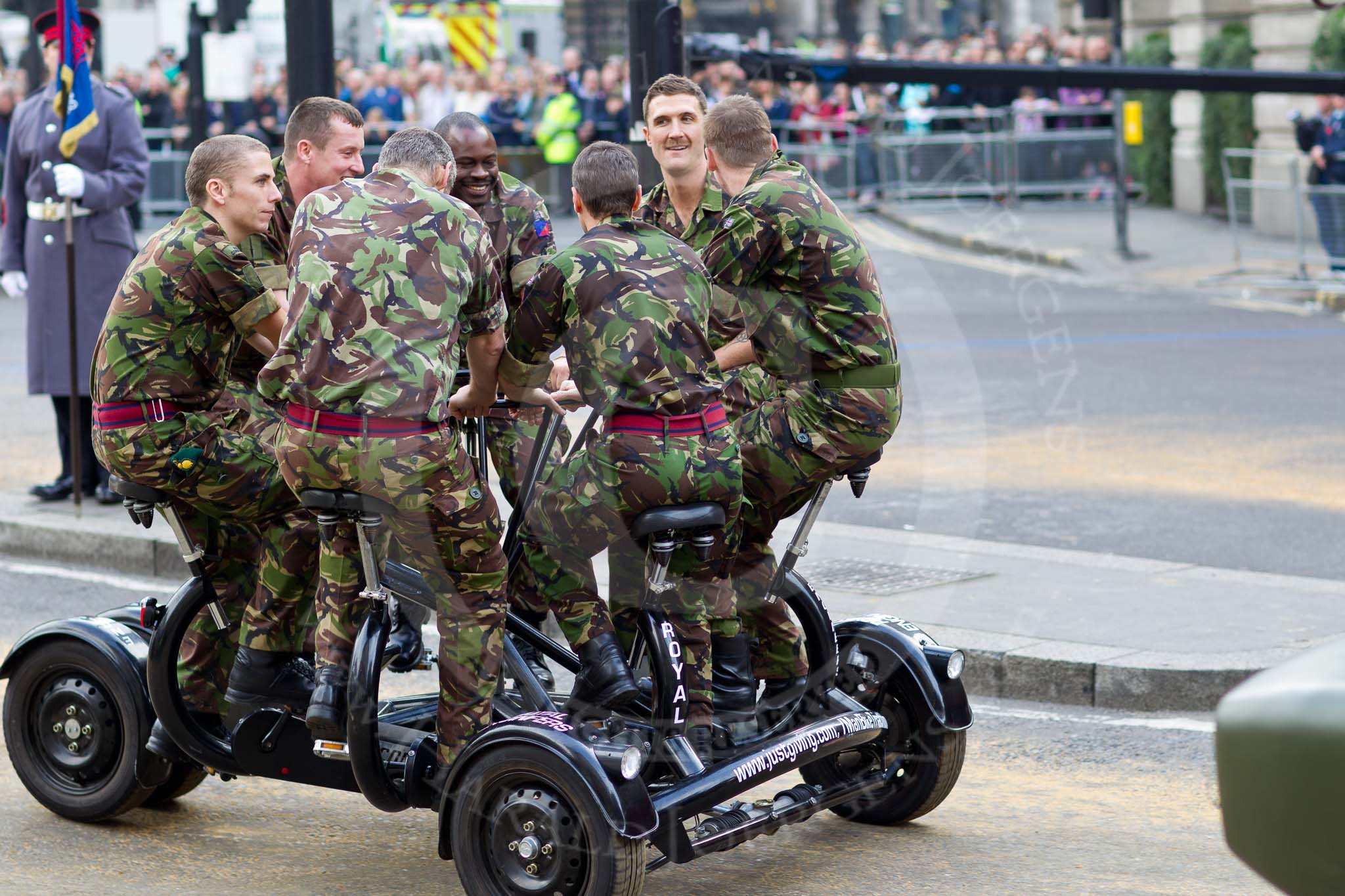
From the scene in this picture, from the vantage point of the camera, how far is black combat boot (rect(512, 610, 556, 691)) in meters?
5.09

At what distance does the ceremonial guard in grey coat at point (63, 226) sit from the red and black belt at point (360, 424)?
5090mm

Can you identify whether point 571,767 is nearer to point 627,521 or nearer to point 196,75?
point 627,521

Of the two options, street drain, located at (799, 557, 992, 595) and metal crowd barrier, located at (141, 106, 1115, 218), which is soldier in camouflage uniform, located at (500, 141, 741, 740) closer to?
street drain, located at (799, 557, 992, 595)

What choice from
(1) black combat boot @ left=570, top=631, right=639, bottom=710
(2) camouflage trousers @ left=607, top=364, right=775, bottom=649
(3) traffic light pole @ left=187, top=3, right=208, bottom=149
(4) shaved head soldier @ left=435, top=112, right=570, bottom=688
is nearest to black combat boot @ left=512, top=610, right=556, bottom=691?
(1) black combat boot @ left=570, top=631, right=639, bottom=710

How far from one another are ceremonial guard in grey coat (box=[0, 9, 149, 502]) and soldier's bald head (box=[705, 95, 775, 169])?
489 centimetres

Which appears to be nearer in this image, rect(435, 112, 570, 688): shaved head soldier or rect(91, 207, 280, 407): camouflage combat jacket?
rect(91, 207, 280, 407): camouflage combat jacket

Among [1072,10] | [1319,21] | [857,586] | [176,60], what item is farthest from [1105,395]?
[1072,10]

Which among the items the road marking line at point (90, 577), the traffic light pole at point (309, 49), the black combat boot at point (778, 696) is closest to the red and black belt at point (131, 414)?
the black combat boot at point (778, 696)

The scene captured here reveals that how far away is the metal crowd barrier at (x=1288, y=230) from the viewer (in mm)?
17562

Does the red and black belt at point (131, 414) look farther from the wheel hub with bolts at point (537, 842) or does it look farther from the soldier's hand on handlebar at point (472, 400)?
the wheel hub with bolts at point (537, 842)

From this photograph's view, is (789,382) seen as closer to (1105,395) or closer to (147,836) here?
(147,836)

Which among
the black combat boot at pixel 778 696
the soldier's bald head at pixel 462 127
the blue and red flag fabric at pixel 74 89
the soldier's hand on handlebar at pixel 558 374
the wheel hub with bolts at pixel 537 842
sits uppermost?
the blue and red flag fabric at pixel 74 89

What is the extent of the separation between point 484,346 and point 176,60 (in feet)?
88.4

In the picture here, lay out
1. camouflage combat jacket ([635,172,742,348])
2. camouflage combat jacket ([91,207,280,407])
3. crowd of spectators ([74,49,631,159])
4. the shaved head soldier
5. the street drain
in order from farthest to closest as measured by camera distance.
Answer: crowd of spectators ([74,49,631,159]), the street drain, the shaved head soldier, camouflage combat jacket ([635,172,742,348]), camouflage combat jacket ([91,207,280,407])
